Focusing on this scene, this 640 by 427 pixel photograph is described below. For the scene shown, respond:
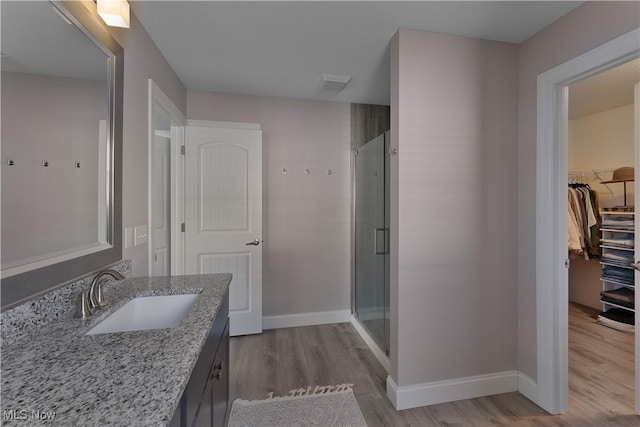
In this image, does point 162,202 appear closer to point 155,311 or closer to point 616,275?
point 155,311

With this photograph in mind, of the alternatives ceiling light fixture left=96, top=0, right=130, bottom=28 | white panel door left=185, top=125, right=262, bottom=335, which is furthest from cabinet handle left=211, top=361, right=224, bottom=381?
ceiling light fixture left=96, top=0, right=130, bottom=28

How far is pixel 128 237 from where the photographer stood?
158 cm

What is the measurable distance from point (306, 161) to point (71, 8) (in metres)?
2.10

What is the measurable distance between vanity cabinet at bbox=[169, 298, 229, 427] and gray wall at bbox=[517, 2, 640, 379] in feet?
6.22

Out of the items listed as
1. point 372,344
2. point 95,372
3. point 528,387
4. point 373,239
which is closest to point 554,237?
point 528,387

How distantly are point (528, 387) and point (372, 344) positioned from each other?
3.61ft

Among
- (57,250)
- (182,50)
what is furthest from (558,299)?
(182,50)

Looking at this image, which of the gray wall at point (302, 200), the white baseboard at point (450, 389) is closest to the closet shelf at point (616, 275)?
the white baseboard at point (450, 389)

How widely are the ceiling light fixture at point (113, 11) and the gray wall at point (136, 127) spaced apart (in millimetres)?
151

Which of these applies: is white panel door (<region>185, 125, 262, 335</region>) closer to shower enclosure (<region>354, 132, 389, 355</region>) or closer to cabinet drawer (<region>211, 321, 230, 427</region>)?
shower enclosure (<region>354, 132, 389, 355</region>)

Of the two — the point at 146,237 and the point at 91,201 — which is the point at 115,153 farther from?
the point at 146,237

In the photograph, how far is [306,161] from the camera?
3041 millimetres

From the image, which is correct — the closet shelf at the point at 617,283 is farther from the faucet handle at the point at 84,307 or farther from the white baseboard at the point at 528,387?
the faucet handle at the point at 84,307
